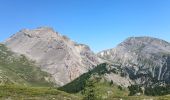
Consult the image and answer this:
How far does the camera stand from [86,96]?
139500 millimetres

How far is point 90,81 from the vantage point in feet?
454

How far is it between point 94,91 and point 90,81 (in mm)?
4433

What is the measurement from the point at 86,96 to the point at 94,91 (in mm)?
4432

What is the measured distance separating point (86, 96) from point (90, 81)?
21.8 feet

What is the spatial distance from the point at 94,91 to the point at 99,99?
4.43 metres

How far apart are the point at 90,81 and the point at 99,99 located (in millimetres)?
8473

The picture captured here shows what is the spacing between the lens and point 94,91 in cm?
13762

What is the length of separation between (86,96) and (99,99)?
5.55m
